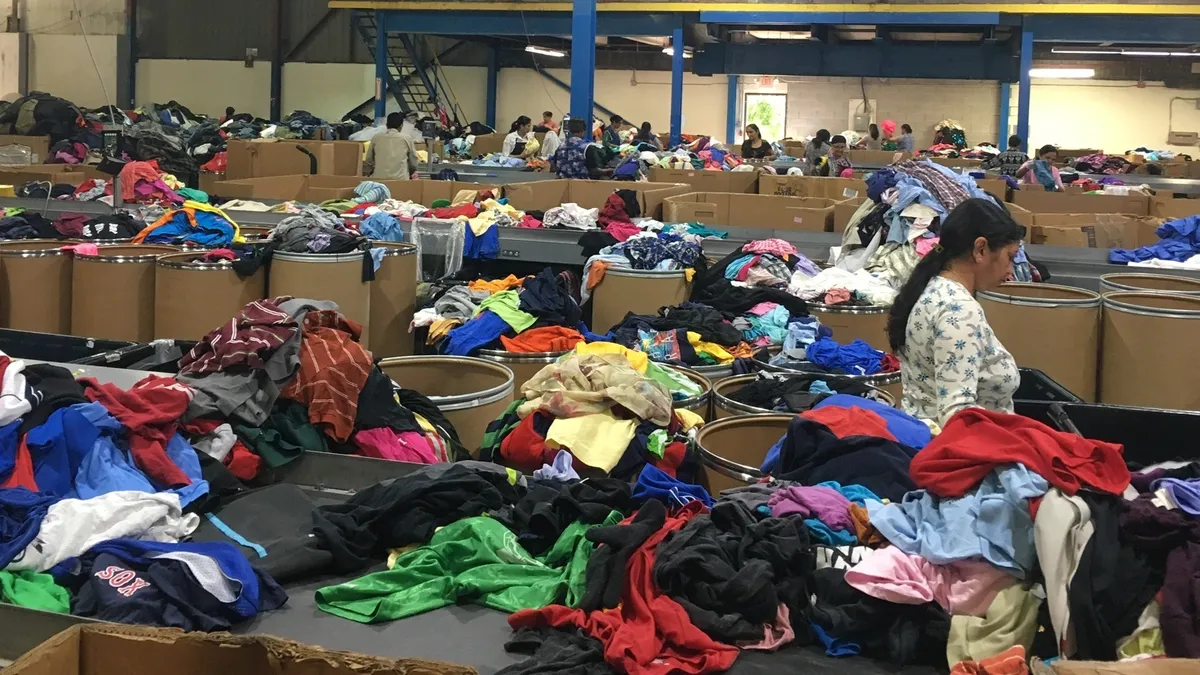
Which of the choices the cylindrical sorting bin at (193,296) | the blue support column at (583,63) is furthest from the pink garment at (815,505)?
the blue support column at (583,63)

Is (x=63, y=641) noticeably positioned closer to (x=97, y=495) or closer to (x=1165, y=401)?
(x=97, y=495)

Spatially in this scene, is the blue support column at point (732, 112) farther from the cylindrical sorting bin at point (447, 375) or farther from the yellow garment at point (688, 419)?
the yellow garment at point (688, 419)

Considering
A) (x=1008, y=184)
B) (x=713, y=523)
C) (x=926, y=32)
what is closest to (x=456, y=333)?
(x=713, y=523)

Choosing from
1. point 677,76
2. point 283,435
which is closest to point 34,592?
point 283,435

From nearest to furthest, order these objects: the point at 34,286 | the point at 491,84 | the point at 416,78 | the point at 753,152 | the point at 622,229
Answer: the point at 34,286
the point at 622,229
the point at 753,152
the point at 416,78
the point at 491,84

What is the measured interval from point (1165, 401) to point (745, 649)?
3.22m

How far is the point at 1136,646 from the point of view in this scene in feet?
6.37

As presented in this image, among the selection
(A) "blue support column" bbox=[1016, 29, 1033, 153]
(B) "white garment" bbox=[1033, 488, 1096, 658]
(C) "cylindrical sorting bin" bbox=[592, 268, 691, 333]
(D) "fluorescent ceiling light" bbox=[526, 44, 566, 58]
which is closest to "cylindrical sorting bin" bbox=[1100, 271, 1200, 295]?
(C) "cylindrical sorting bin" bbox=[592, 268, 691, 333]

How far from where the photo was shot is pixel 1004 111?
20766 mm

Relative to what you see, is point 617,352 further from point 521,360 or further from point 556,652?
point 556,652

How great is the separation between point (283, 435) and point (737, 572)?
1531 millimetres

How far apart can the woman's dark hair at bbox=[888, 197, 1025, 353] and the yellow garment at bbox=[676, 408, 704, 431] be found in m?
0.70

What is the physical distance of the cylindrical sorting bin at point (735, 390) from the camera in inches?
141

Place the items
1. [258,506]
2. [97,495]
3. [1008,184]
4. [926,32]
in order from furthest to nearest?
[926,32]
[1008,184]
[258,506]
[97,495]
